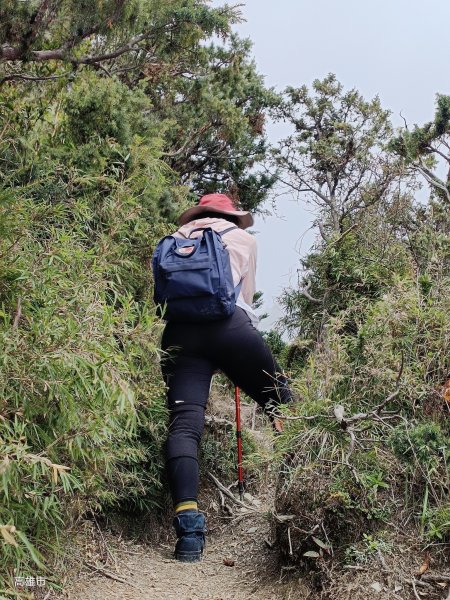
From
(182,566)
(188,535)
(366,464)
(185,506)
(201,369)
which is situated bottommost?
(182,566)

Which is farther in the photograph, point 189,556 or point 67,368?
point 189,556

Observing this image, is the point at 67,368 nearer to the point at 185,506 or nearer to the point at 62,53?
the point at 185,506

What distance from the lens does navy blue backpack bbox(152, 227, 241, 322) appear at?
366 cm

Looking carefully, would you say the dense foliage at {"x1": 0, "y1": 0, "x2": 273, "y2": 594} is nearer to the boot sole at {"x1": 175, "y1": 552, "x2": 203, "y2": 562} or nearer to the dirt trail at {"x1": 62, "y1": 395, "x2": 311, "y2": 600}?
the dirt trail at {"x1": 62, "y1": 395, "x2": 311, "y2": 600}

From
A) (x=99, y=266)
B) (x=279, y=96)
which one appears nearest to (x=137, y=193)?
(x=99, y=266)

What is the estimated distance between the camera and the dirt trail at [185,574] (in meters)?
3.03

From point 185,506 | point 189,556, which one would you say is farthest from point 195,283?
point 189,556

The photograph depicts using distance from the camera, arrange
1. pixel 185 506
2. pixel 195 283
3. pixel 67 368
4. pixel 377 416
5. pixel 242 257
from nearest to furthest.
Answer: pixel 67 368 < pixel 377 416 < pixel 185 506 < pixel 195 283 < pixel 242 257

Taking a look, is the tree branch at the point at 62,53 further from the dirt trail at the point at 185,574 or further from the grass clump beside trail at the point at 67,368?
the dirt trail at the point at 185,574

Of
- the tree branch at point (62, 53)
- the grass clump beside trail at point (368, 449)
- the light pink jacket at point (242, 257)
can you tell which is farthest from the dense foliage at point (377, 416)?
the tree branch at point (62, 53)

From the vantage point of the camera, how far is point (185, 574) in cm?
332

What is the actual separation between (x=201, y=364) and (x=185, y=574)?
1.09 m

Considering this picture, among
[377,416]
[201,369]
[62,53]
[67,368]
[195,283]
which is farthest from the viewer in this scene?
[62,53]

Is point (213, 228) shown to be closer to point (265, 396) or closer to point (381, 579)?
point (265, 396)
